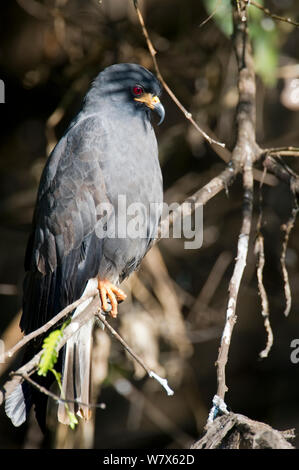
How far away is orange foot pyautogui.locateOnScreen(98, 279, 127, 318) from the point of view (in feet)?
11.8

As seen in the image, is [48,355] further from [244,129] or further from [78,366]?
[244,129]

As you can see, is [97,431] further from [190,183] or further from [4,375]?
[190,183]

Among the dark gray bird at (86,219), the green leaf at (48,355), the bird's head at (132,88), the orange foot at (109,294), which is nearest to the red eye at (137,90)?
the bird's head at (132,88)

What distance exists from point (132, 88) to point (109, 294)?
1.30 metres

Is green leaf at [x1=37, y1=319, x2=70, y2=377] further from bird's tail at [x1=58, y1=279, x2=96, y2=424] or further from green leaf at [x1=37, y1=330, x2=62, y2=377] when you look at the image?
bird's tail at [x1=58, y1=279, x2=96, y2=424]

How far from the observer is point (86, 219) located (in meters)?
3.62

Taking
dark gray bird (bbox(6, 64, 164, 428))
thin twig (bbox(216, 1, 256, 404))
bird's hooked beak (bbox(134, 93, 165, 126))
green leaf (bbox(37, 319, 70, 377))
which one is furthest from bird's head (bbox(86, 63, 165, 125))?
green leaf (bbox(37, 319, 70, 377))

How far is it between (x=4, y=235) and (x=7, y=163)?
2.41 ft

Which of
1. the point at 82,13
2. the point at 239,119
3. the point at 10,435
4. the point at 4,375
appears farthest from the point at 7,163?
the point at 239,119

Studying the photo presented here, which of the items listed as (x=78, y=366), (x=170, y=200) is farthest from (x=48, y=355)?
(x=170, y=200)

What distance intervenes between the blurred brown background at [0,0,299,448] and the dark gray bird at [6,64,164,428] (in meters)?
1.20

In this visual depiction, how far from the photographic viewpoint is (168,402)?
613 cm

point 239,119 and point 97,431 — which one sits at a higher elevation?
point 239,119
